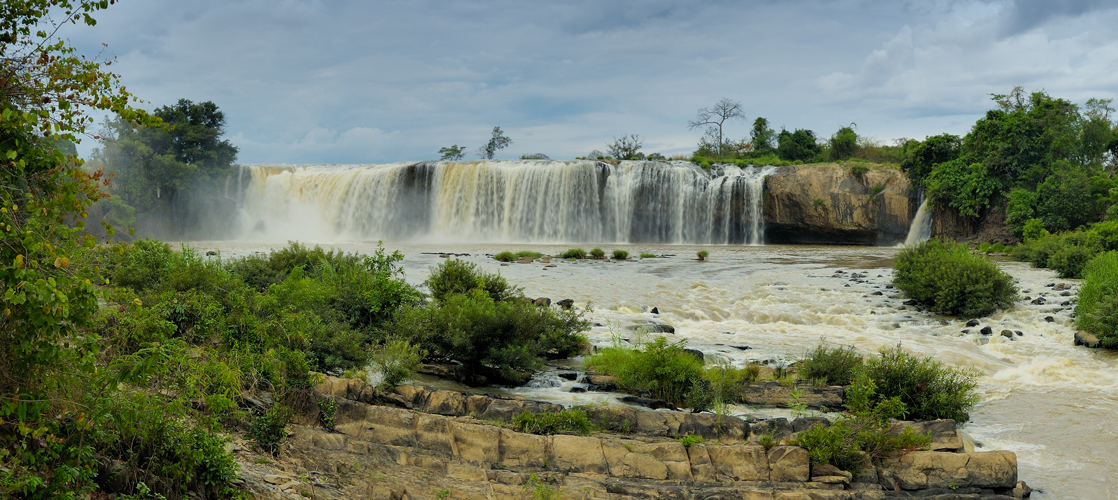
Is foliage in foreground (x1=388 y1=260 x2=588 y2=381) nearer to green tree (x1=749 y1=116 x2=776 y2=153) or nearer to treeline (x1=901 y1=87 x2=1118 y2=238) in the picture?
treeline (x1=901 y1=87 x2=1118 y2=238)

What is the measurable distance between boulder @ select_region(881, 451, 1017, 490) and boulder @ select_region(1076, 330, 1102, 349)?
7657mm

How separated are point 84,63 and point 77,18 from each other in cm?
29

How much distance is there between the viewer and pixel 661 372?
800 cm

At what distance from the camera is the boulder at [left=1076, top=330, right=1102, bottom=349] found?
1148 cm

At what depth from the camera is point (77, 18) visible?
3.93m

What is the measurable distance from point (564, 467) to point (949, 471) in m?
3.02

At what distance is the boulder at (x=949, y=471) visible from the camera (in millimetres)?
5508

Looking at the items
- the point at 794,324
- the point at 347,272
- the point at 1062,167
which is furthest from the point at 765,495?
the point at 1062,167

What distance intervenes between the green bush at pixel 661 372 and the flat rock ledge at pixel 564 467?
1.95m

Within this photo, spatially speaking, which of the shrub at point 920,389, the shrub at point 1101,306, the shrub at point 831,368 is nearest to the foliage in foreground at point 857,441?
the shrub at point 920,389

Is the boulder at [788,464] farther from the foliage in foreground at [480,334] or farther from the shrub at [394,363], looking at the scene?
the foliage in foreground at [480,334]

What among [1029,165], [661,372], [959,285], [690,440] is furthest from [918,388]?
[1029,165]

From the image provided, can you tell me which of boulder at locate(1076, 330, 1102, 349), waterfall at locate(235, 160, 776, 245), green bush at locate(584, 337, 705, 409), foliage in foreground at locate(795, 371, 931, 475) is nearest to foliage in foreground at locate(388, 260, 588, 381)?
green bush at locate(584, 337, 705, 409)

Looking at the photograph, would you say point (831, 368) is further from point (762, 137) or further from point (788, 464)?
point (762, 137)
